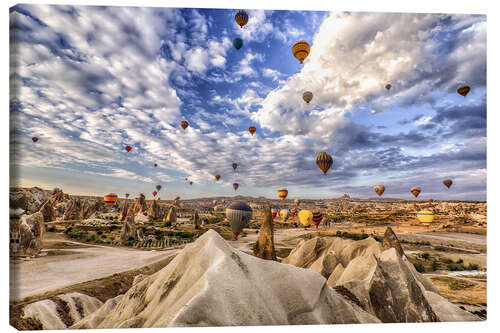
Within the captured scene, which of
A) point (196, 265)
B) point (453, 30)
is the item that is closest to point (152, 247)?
point (196, 265)

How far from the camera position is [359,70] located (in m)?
11.4

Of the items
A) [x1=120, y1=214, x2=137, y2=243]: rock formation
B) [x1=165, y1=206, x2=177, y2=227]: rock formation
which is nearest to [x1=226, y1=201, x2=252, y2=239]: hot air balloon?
[x1=120, y1=214, x2=137, y2=243]: rock formation

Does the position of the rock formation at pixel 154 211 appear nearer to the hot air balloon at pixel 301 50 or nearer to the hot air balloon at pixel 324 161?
the hot air balloon at pixel 324 161

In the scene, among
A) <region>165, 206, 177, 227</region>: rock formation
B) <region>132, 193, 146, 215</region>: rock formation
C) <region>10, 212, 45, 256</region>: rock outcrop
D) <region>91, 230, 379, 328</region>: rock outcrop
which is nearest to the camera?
<region>91, 230, 379, 328</region>: rock outcrop

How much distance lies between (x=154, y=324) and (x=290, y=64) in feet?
41.3

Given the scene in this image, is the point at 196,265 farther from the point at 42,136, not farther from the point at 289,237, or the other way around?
the point at 289,237

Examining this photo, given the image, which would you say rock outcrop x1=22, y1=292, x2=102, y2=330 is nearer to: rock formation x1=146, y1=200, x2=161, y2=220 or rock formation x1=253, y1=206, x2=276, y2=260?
rock formation x1=253, y1=206, x2=276, y2=260

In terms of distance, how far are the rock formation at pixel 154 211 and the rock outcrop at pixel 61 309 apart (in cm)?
4402

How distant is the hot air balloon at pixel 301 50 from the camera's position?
10852mm

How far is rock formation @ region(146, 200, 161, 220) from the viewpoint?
173 ft

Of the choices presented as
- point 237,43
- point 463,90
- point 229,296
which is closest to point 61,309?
point 229,296

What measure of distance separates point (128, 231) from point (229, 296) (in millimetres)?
30758

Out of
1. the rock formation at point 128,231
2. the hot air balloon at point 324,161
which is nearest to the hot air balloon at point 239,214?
the hot air balloon at point 324,161

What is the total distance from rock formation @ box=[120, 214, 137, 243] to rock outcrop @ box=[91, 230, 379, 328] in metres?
25.8
